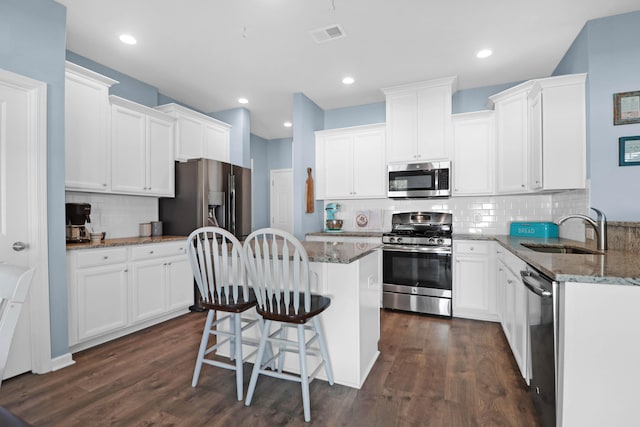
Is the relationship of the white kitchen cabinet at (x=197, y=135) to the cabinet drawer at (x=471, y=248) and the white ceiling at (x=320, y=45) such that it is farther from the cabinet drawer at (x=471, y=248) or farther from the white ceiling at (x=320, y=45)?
the cabinet drawer at (x=471, y=248)

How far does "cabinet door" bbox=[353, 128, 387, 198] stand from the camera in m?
4.19

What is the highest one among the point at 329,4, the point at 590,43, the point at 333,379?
the point at 329,4

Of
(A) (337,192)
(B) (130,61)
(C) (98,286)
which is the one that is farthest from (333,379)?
(B) (130,61)

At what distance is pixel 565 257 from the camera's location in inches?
70.1

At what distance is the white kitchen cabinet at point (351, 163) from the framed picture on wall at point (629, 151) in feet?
7.52

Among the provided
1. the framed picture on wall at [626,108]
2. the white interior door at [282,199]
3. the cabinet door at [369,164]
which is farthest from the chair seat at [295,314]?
the white interior door at [282,199]

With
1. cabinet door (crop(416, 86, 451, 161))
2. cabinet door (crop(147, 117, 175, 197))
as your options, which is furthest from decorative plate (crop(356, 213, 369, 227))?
cabinet door (crop(147, 117, 175, 197))

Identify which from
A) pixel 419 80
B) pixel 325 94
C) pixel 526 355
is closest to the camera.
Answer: pixel 526 355

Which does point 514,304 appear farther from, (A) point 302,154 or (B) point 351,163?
(A) point 302,154

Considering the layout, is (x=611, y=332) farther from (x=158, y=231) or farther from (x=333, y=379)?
(x=158, y=231)

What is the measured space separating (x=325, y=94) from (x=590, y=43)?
273cm

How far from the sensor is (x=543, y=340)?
153cm

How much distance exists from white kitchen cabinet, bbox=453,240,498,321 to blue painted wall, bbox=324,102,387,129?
2164 millimetres

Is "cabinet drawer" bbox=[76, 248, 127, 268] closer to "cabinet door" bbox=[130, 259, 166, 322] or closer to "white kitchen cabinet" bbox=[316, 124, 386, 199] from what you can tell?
"cabinet door" bbox=[130, 259, 166, 322]
